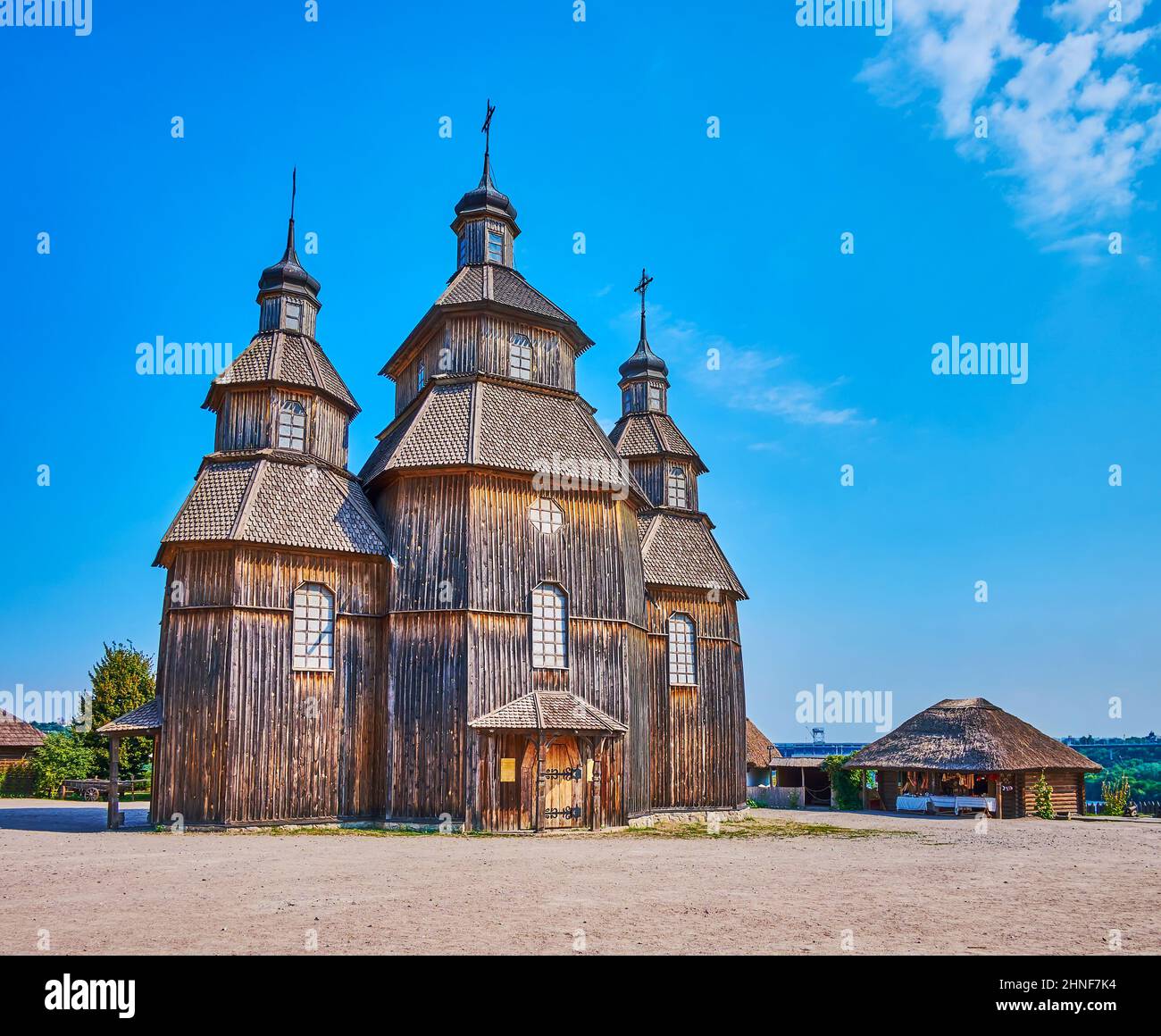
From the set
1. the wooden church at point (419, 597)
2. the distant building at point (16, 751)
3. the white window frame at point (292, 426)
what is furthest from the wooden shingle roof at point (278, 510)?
the distant building at point (16, 751)

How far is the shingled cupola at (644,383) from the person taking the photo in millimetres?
33000

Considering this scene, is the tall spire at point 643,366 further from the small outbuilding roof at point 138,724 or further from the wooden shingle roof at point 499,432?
the small outbuilding roof at point 138,724

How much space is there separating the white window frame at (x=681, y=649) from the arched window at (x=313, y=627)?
411 inches

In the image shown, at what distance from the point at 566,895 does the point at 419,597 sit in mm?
12284

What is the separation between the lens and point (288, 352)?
85.7ft

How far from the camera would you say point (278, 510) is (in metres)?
23.4

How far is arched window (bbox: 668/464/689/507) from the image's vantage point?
31328 millimetres

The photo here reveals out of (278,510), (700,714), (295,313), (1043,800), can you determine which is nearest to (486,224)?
(295,313)

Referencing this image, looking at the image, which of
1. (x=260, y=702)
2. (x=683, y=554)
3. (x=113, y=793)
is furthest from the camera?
(x=683, y=554)

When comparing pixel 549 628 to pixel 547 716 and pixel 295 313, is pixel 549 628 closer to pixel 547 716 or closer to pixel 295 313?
pixel 547 716

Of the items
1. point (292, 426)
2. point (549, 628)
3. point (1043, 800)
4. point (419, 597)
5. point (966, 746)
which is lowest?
point (1043, 800)
